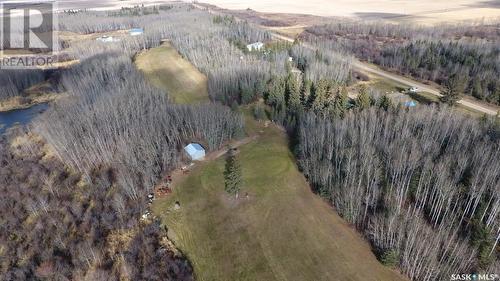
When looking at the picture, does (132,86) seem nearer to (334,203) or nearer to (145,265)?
(145,265)

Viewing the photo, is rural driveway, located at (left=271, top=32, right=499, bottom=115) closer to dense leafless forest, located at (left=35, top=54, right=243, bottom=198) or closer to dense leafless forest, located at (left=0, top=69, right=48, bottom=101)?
dense leafless forest, located at (left=35, top=54, right=243, bottom=198)

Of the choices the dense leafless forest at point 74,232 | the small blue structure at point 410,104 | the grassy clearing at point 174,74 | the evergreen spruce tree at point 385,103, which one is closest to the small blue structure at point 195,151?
the dense leafless forest at point 74,232

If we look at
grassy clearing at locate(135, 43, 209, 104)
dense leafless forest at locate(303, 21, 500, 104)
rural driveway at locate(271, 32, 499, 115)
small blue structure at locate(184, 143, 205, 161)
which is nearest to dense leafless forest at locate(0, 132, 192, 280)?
small blue structure at locate(184, 143, 205, 161)

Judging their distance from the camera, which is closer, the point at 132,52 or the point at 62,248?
the point at 62,248

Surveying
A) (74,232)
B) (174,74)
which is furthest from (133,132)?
(174,74)

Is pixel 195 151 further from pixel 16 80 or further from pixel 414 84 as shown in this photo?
pixel 16 80

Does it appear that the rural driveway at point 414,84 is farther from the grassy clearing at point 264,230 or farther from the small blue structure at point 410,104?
the grassy clearing at point 264,230

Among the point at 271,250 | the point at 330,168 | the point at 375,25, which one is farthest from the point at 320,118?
the point at 375,25
